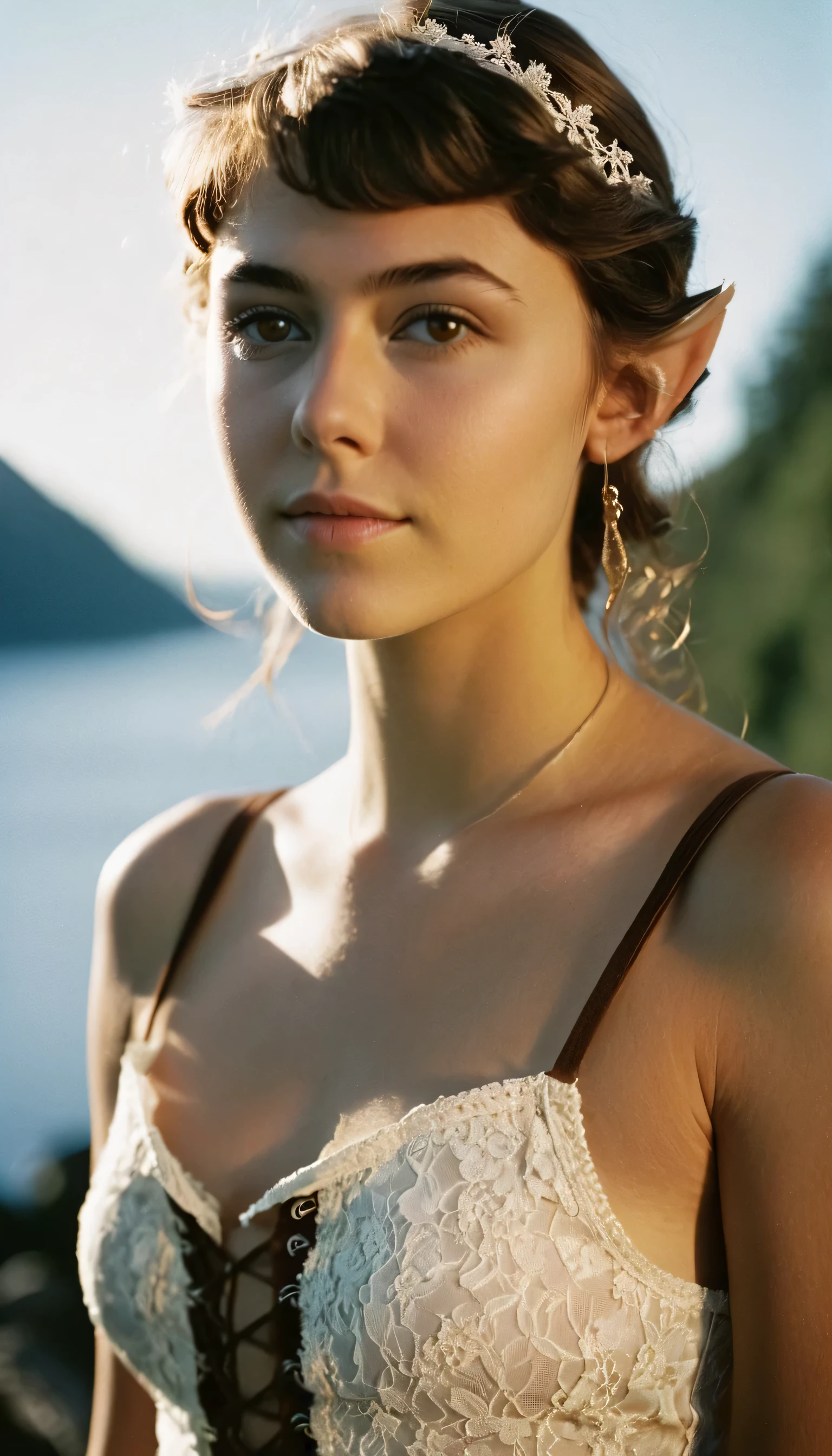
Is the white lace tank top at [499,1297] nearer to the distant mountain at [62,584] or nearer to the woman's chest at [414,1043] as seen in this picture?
the woman's chest at [414,1043]

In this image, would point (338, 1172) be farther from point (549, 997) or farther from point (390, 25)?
point (390, 25)

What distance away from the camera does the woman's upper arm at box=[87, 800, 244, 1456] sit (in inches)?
54.6

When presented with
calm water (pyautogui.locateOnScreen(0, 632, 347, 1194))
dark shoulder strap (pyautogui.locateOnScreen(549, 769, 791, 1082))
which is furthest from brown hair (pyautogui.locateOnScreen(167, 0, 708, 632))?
calm water (pyautogui.locateOnScreen(0, 632, 347, 1194))

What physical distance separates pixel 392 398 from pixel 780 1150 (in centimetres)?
65

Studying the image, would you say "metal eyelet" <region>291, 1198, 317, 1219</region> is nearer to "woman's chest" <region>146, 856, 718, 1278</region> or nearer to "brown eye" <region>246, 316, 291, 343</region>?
"woman's chest" <region>146, 856, 718, 1278</region>

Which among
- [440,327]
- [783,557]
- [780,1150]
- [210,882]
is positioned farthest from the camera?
[783,557]

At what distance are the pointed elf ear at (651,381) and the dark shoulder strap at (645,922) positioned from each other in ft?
1.20

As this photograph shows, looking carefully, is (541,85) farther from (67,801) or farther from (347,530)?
(67,801)

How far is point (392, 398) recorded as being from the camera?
100 centimetres

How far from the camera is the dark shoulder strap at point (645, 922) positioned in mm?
983

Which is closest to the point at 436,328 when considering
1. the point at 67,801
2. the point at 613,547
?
the point at 613,547

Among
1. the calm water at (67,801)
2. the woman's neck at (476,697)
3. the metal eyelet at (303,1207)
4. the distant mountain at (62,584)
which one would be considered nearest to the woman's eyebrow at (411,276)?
the woman's neck at (476,697)

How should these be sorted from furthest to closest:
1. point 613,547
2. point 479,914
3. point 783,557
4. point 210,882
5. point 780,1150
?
point 783,557, point 210,882, point 613,547, point 479,914, point 780,1150

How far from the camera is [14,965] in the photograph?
287 centimetres
